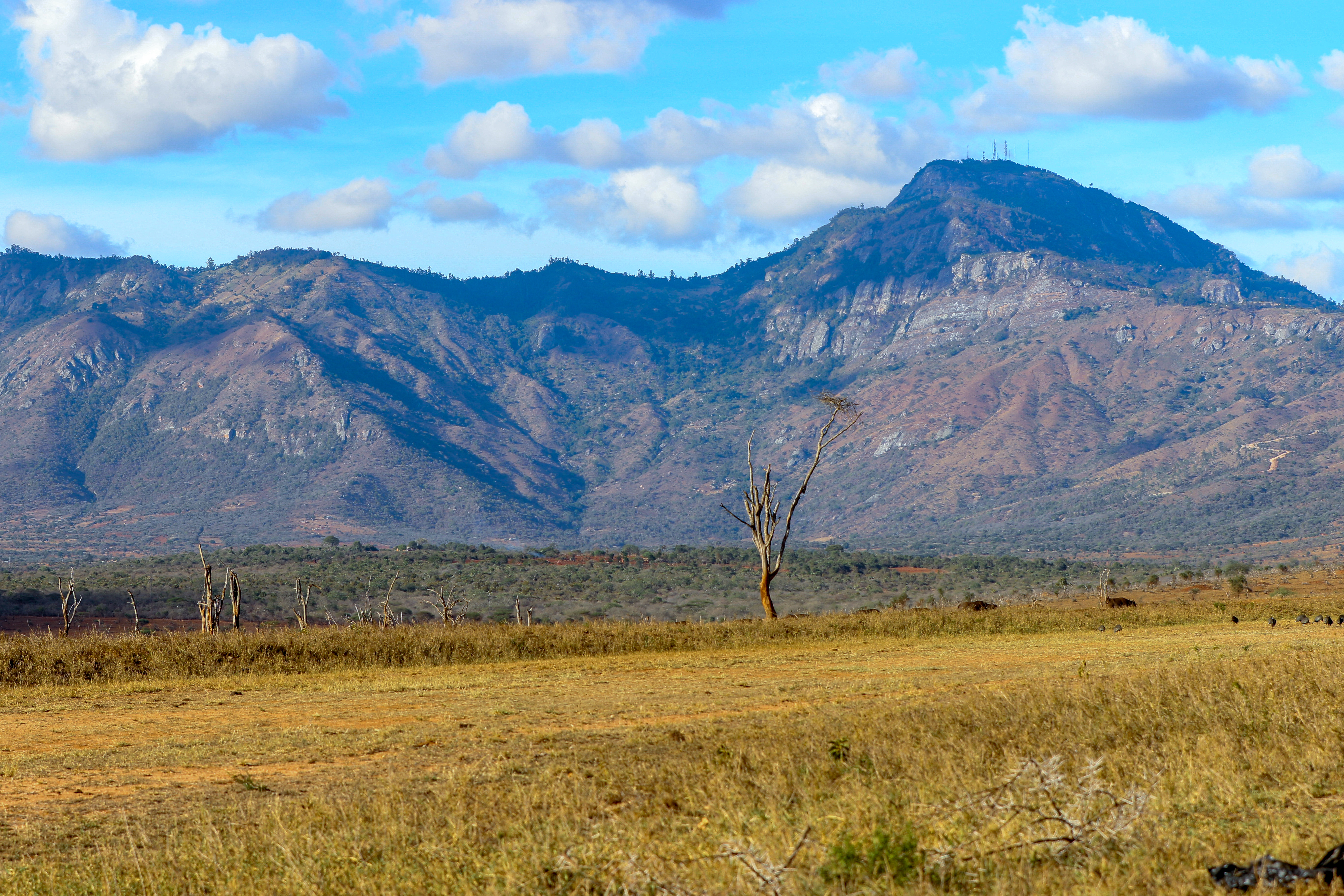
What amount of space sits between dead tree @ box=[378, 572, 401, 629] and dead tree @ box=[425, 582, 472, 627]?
8.15 feet

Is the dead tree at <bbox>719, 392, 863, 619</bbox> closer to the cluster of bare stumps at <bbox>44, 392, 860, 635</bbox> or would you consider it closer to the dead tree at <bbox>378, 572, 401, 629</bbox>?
the cluster of bare stumps at <bbox>44, 392, 860, 635</bbox>

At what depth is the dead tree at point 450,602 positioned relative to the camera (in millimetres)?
58938

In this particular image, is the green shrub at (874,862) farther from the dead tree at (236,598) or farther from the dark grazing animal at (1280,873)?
the dead tree at (236,598)

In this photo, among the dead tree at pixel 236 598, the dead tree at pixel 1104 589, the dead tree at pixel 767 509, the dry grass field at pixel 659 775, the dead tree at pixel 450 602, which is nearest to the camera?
the dry grass field at pixel 659 775

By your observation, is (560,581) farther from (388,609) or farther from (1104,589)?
(1104,589)

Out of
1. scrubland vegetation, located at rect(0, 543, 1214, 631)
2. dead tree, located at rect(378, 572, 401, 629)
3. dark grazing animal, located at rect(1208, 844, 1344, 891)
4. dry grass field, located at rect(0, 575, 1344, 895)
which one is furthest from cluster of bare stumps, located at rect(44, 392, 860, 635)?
dark grazing animal, located at rect(1208, 844, 1344, 891)

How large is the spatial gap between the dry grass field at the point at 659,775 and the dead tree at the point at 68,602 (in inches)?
574

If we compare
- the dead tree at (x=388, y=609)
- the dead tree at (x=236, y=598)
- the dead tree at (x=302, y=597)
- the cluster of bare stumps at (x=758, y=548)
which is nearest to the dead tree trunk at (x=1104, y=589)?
the cluster of bare stumps at (x=758, y=548)

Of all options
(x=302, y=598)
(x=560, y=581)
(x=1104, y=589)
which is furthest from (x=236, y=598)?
(x=560, y=581)

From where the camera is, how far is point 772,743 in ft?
38.4

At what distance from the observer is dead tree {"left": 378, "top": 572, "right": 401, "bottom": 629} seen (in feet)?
150

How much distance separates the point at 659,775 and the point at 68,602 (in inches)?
2298

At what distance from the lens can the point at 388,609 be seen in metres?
63.4

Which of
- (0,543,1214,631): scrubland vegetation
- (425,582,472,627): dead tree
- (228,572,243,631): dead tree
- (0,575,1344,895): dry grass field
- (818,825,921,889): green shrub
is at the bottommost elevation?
(0,543,1214,631): scrubland vegetation
